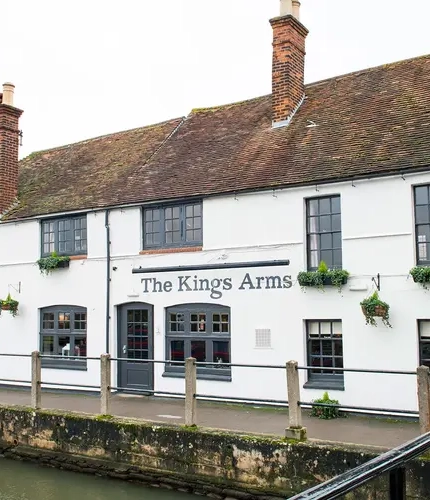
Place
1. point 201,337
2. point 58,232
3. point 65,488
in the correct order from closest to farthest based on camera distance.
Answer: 1. point 65,488
2. point 201,337
3. point 58,232

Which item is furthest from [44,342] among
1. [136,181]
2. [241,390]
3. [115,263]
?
[241,390]

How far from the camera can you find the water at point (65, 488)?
32.1 ft

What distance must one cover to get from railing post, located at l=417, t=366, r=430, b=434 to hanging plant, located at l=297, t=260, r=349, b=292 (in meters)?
4.24

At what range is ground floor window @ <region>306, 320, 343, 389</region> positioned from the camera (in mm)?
12579

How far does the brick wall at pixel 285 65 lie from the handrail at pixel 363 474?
13.9 metres

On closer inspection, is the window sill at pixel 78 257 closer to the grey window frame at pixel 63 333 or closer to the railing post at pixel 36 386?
the grey window frame at pixel 63 333

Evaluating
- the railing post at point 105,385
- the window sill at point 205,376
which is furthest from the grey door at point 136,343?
the railing post at point 105,385

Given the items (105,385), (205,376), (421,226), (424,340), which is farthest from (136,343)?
(421,226)

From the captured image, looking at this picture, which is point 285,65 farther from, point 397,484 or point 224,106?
point 397,484

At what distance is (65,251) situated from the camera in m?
16.8

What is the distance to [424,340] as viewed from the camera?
11562 mm

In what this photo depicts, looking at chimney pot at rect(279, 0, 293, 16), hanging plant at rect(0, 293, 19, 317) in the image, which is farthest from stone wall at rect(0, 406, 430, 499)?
chimney pot at rect(279, 0, 293, 16)

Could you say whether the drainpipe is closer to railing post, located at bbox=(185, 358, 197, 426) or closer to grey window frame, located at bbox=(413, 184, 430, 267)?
railing post, located at bbox=(185, 358, 197, 426)

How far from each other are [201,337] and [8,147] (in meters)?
9.22
